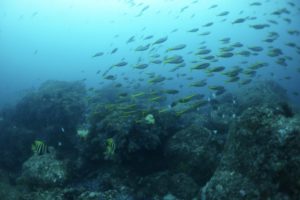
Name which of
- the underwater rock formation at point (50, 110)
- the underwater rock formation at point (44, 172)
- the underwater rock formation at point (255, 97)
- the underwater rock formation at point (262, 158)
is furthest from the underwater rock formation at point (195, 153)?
the underwater rock formation at point (50, 110)

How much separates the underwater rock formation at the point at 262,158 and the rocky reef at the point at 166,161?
0.05ft

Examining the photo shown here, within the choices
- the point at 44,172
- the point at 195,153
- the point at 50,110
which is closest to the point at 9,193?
the point at 44,172

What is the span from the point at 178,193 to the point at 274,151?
11.8ft

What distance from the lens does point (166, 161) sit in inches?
374

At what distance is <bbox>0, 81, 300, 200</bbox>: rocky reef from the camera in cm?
544

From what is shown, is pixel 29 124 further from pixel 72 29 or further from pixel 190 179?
pixel 72 29

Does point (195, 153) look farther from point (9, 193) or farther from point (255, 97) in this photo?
point (255, 97)

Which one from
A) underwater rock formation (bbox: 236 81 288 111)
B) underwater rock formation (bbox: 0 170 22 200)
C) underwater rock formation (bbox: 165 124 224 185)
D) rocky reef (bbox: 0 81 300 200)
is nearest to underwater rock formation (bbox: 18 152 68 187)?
rocky reef (bbox: 0 81 300 200)

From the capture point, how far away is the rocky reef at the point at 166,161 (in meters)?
5.44

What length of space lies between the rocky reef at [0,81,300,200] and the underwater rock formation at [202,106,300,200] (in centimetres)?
2

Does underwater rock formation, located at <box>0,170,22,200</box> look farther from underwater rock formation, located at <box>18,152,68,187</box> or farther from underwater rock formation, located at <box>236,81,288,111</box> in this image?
underwater rock formation, located at <box>236,81,288,111</box>

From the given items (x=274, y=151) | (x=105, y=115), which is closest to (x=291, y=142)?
(x=274, y=151)

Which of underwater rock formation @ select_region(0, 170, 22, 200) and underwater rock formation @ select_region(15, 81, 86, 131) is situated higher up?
underwater rock formation @ select_region(0, 170, 22, 200)

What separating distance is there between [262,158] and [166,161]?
436cm
